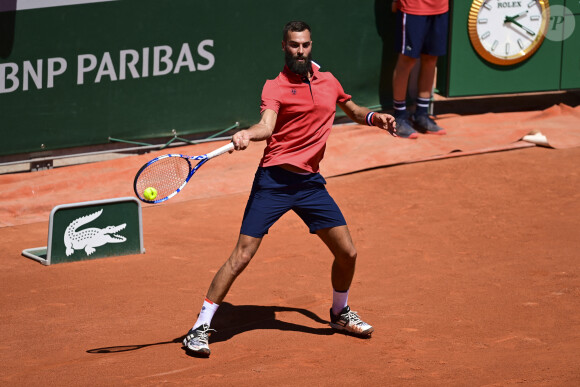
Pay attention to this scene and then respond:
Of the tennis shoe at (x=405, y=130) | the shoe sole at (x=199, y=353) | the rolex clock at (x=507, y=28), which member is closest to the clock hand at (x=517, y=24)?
the rolex clock at (x=507, y=28)

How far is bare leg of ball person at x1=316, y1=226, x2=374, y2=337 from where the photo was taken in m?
6.46

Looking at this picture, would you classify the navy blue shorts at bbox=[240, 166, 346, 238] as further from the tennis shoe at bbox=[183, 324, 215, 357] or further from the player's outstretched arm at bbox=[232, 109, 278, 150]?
the tennis shoe at bbox=[183, 324, 215, 357]

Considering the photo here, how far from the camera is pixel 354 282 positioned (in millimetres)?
7883

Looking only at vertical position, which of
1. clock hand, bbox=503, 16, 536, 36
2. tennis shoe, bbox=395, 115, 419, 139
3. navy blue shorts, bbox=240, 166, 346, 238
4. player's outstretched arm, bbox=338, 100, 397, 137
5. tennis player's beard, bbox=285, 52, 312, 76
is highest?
tennis player's beard, bbox=285, 52, 312, 76

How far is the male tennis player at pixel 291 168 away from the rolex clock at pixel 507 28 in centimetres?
656

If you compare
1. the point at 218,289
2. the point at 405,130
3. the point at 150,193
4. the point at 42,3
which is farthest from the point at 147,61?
the point at 218,289

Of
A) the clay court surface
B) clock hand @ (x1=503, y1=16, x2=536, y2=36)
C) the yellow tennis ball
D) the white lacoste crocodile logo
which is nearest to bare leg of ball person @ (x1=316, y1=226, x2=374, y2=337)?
the clay court surface

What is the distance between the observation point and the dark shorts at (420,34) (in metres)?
11.9

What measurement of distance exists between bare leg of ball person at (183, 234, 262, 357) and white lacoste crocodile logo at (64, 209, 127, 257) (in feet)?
7.78

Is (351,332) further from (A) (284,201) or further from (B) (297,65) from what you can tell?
(B) (297,65)

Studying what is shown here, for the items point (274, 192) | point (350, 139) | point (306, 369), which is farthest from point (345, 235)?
point (350, 139)

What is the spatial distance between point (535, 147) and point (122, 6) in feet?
17.3

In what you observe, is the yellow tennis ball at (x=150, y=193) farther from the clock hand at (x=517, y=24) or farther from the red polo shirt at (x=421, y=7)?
the clock hand at (x=517, y=24)

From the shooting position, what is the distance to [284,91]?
6.26m
